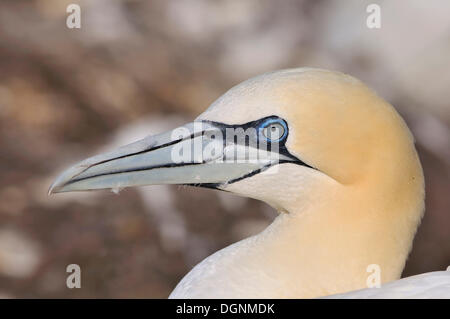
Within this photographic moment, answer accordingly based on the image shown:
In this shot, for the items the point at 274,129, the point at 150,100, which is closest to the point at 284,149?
the point at 274,129

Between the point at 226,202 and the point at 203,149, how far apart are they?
2.00m

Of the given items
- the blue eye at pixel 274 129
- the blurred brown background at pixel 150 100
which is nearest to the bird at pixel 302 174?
the blue eye at pixel 274 129

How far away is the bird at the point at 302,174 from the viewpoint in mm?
2352

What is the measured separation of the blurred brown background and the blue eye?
1961 millimetres

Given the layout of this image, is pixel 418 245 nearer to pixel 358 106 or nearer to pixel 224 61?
pixel 224 61

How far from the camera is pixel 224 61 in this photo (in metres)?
4.92

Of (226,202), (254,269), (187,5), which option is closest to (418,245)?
(226,202)

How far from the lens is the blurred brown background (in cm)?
419

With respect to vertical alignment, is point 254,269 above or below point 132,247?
below

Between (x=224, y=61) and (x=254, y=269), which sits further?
(x=224, y=61)

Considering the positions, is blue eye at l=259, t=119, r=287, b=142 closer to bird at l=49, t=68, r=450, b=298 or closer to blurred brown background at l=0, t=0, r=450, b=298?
bird at l=49, t=68, r=450, b=298

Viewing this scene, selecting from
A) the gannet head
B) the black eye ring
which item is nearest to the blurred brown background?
the gannet head

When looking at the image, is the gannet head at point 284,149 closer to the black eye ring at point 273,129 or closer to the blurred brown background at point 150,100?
the black eye ring at point 273,129

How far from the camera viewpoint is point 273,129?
2371 mm
